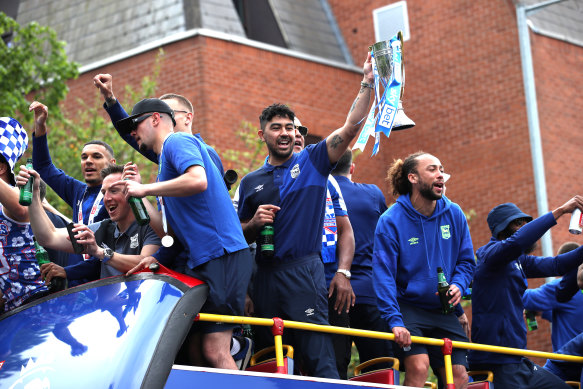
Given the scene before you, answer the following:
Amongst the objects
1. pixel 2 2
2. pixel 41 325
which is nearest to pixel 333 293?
pixel 41 325

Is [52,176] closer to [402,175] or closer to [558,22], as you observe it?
[402,175]

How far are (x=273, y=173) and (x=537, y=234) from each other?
6.84ft

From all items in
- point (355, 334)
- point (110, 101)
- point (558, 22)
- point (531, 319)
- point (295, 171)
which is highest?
point (558, 22)

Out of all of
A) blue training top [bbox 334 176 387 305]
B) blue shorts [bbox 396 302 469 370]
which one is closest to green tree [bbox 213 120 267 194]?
blue training top [bbox 334 176 387 305]

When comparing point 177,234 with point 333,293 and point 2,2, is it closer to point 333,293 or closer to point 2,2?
point 333,293

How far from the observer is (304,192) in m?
6.80

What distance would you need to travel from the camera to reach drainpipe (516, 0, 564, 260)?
1667 centimetres

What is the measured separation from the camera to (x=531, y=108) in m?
17.0

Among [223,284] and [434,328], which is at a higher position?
[223,284]

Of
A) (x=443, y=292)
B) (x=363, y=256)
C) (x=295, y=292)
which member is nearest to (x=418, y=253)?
(x=443, y=292)

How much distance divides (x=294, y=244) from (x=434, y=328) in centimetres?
137

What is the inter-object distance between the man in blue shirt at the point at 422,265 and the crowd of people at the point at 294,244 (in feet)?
0.03

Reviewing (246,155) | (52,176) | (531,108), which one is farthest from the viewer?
(531,108)

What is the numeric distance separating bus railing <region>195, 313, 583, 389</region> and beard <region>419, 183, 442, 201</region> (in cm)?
115
